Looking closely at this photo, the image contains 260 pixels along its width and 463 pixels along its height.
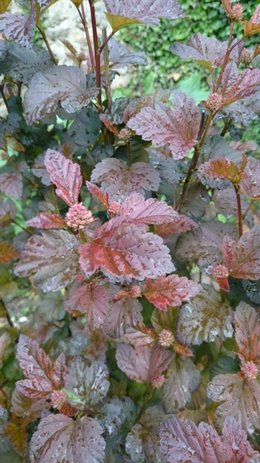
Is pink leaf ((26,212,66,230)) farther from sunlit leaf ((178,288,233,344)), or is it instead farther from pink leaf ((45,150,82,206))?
sunlit leaf ((178,288,233,344))

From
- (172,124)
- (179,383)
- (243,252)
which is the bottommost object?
(179,383)

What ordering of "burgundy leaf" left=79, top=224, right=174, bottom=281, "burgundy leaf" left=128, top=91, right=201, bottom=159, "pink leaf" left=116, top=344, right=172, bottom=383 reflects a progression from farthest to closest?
"pink leaf" left=116, top=344, right=172, bottom=383 < "burgundy leaf" left=128, top=91, right=201, bottom=159 < "burgundy leaf" left=79, top=224, right=174, bottom=281

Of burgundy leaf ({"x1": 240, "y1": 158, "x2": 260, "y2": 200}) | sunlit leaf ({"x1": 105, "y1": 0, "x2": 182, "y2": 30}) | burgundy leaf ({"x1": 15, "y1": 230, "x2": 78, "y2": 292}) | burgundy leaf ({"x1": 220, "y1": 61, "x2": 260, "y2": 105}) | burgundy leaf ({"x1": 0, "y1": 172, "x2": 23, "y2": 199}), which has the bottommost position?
burgundy leaf ({"x1": 0, "y1": 172, "x2": 23, "y2": 199})

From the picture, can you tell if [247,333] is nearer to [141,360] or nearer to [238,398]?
[238,398]

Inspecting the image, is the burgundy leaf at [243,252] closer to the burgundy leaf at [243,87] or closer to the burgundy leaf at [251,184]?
the burgundy leaf at [251,184]

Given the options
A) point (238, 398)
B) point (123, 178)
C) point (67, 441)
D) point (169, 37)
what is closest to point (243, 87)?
point (123, 178)

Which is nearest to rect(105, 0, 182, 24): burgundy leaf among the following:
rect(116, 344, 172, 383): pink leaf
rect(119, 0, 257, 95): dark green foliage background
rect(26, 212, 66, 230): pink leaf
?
rect(26, 212, 66, 230): pink leaf

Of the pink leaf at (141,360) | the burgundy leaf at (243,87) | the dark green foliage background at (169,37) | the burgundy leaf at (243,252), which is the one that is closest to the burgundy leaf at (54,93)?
the burgundy leaf at (243,87)
